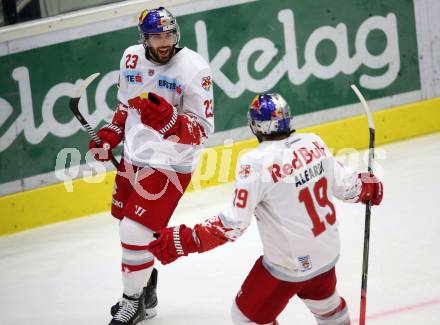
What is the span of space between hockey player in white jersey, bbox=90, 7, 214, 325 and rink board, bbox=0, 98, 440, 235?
193 centimetres

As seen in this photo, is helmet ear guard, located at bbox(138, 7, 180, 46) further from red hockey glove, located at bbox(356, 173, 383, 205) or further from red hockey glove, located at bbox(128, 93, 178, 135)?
red hockey glove, located at bbox(356, 173, 383, 205)

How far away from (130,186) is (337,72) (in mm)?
2976

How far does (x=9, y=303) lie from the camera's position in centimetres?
467

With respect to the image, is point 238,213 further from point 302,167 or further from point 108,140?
point 108,140

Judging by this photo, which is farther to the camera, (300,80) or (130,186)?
(300,80)

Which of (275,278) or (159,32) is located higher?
(159,32)

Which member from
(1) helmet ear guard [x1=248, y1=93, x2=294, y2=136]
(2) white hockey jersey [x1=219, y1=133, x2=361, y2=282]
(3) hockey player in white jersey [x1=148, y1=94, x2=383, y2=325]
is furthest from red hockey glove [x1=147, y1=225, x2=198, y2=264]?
(1) helmet ear guard [x1=248, y1=93, x2=294, y2=136]

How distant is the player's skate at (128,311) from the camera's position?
397cm

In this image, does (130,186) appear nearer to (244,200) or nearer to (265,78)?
(244,200)

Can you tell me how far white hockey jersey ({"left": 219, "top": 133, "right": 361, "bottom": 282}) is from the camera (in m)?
2.95

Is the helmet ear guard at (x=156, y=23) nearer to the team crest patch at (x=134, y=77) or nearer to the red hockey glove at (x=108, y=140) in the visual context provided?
the team crest patch at (x=134, y=77)

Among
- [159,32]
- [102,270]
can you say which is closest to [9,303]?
[102,270]

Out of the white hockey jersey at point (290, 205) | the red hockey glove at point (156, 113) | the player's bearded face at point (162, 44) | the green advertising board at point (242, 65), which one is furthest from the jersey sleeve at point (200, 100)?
the green advertising board at point (242, 65)

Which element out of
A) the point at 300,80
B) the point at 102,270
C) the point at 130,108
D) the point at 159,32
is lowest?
the point at 102,270
